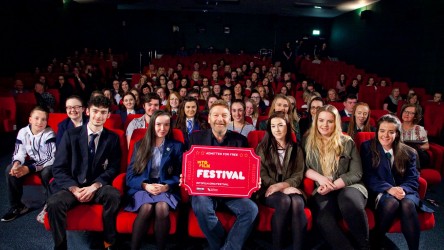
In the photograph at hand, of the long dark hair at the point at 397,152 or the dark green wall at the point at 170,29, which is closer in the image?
the long dark hair at the point at 397,152

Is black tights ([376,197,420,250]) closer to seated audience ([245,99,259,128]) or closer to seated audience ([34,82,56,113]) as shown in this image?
seated audience ([245,99,259,128])

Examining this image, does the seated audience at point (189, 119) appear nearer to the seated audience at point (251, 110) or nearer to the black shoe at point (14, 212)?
the seated audience at point (251, 110)

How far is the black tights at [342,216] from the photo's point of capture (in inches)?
83.4

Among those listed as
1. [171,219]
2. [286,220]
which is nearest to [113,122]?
[171,219]

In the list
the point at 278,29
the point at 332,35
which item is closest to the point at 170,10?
the point at 278,29

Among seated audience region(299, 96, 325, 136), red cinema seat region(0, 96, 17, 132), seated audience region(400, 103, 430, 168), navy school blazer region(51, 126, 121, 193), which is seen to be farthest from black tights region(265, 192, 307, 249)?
red cinema seat region(0, 96, 17, 132)

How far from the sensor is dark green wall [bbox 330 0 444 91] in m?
7.47

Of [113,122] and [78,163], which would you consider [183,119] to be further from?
[78,163]

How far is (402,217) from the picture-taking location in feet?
7.27

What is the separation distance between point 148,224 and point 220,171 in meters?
0.59

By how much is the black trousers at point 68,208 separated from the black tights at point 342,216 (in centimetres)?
140

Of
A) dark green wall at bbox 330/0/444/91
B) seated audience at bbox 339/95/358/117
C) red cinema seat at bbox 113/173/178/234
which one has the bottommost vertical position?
red cinema seat at bbox 113/173/178/234

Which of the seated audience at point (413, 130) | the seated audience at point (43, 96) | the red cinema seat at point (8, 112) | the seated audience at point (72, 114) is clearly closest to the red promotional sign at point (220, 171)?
the seated audience at point (72, 114)

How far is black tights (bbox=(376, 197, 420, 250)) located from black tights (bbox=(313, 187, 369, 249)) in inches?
A: 5.6
